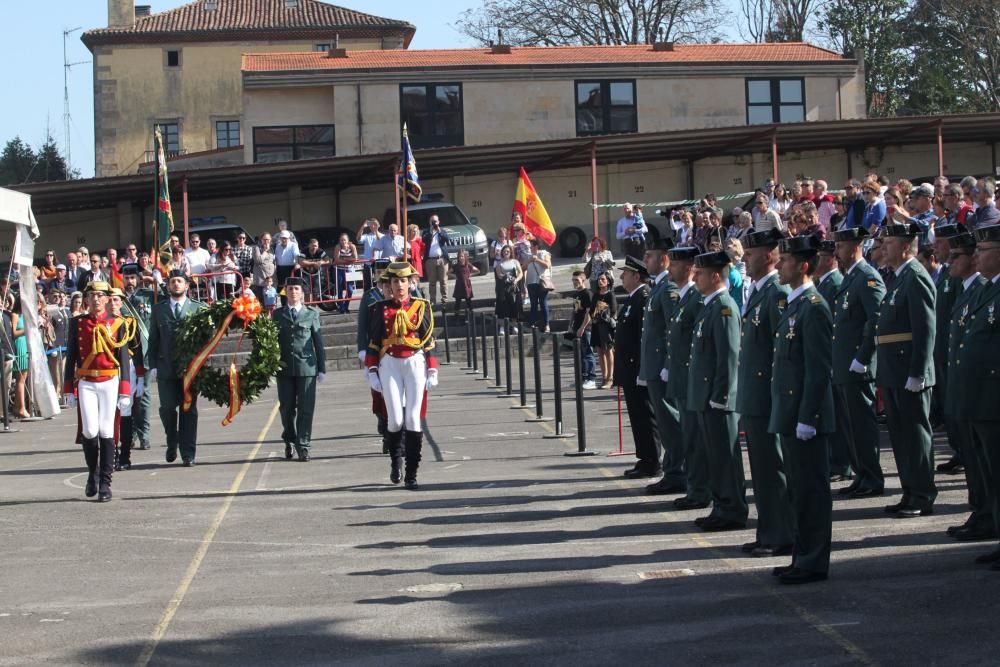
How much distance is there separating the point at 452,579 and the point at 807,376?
97.5 inches

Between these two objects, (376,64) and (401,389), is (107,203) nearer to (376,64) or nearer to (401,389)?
(376,64)

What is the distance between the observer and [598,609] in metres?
7.87

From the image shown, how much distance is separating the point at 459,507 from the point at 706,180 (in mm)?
32240

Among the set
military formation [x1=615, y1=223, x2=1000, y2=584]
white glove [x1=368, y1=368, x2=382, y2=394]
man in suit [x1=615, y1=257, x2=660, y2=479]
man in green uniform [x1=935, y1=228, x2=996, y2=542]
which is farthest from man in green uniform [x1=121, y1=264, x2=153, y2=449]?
man in green uniform [x1=935, y1=228, x2=996, y2=542]

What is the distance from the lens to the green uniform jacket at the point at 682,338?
428 inches

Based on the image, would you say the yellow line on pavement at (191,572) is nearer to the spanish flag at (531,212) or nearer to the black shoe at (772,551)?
the black shoe at (772,551)

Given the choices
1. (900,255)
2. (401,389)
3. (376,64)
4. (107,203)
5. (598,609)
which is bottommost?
(598,609)

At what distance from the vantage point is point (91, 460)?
12633 millimetres

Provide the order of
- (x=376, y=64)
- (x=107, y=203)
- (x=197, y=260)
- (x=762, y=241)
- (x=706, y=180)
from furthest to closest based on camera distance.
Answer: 1. (x=376, y=64)
2. (x=706, y=180)
3. (x=107, y=203)
4. (x=197, y=260)
5. (x=762, y=241)

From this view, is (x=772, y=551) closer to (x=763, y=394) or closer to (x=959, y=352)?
(x=763, y=394)

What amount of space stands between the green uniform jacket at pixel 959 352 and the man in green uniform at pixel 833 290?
1681mm

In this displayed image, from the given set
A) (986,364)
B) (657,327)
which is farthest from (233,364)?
(986,364)

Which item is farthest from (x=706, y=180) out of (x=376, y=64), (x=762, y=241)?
(x=762, y=241)

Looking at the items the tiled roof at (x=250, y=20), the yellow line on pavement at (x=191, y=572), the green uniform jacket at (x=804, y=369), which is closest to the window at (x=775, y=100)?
the tiled roof at (x=250, y=20)
